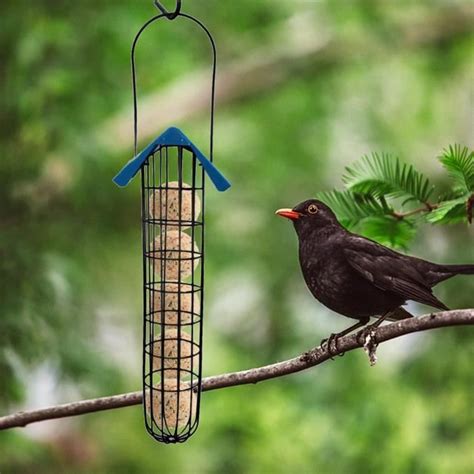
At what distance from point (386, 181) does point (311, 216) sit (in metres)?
0.32

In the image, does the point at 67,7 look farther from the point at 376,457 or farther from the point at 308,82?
the point at 376,457

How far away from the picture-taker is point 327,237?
272 cm

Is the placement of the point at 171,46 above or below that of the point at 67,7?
above

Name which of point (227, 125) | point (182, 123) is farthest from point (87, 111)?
point (227, 125)

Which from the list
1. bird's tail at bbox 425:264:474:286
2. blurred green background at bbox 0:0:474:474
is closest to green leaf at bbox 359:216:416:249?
bird's tail at bbox 425:264:474:286

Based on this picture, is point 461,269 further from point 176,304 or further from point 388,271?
point 176,304

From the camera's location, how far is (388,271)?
2586 millimetres

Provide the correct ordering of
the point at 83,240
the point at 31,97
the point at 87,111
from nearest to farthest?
the point at 31,97
the point at 87,111
the point at 83,240

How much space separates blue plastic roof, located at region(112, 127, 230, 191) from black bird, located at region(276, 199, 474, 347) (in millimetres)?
383

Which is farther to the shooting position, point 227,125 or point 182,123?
point 227,125

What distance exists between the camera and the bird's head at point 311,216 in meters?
2.72

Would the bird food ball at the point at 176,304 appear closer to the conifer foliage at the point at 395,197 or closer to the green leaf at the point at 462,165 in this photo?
the conifer foliage at the point at 395,197

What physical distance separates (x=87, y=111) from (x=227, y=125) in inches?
145

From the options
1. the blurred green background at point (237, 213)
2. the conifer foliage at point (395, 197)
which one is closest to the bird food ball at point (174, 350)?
the conifer foliage at point (395, 197)
